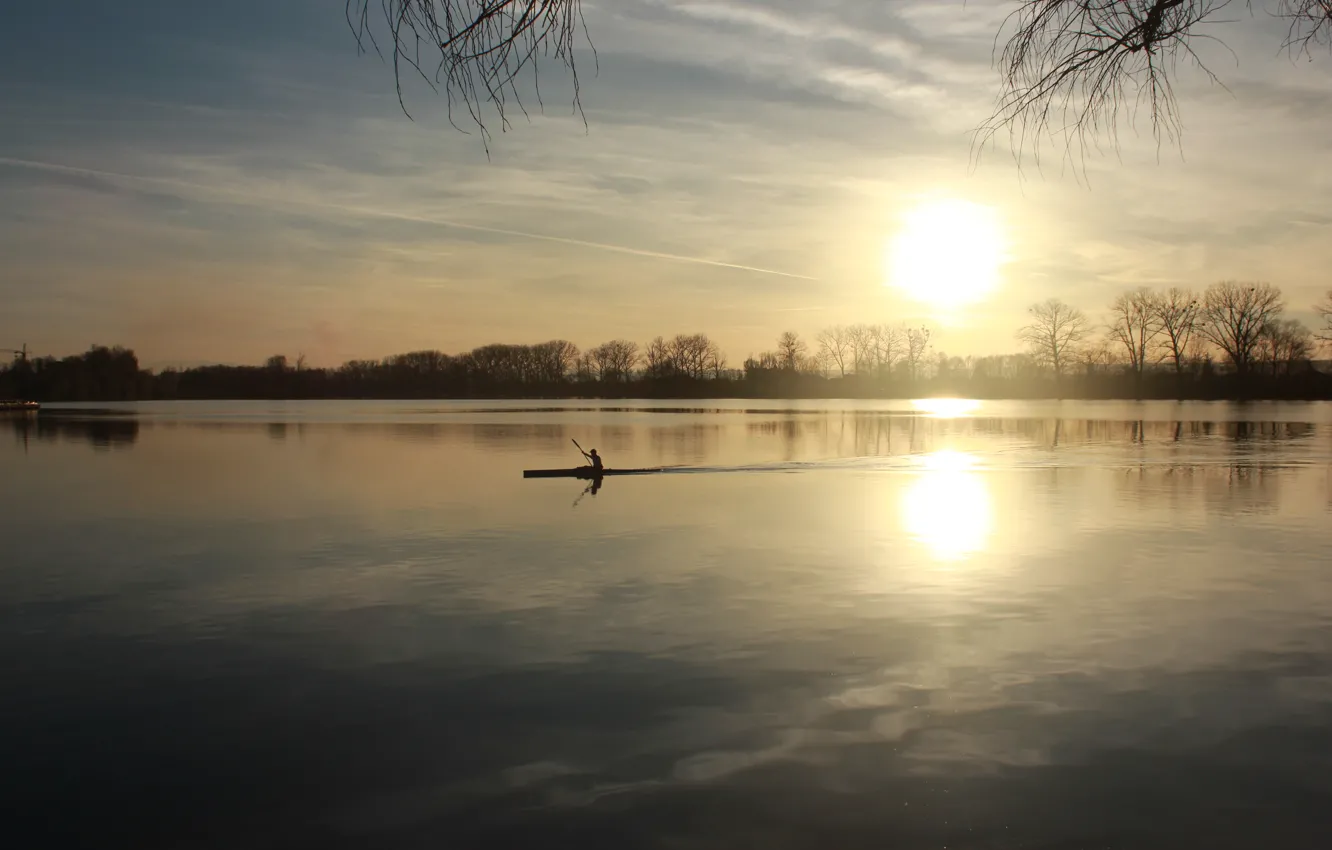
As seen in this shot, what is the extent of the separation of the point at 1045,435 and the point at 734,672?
1524 inches

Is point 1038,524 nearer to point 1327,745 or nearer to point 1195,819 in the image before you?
point 1327,745

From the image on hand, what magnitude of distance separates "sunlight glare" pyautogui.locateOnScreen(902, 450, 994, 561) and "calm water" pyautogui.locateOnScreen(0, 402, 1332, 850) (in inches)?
5.4

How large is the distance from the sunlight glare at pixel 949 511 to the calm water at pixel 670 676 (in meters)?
0.14

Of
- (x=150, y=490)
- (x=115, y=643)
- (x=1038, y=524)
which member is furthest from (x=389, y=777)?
(x=150, y=490)

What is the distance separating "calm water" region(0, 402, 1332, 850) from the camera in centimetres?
554

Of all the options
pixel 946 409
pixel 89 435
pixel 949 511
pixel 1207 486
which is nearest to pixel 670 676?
pixel 949 511

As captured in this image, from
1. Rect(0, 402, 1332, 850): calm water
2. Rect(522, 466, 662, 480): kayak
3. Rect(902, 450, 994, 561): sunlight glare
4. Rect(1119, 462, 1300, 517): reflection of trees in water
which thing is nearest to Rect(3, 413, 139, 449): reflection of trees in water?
Rect(522, 466, 662, 480): kayak

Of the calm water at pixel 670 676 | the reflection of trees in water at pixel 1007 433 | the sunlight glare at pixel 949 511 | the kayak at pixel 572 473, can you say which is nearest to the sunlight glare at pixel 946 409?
the reflection of trees in water at pixel 1007 433

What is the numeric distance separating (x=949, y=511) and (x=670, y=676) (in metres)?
11.8

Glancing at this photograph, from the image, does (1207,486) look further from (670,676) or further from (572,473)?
(670,676)

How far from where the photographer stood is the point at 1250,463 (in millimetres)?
26984

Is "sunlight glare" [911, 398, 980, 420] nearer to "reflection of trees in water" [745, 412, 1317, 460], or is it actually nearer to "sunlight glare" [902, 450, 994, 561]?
"reflection of trees in water" [745, 412, 1317, 460]

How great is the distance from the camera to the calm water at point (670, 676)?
5543 mm

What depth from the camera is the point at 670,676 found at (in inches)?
311
